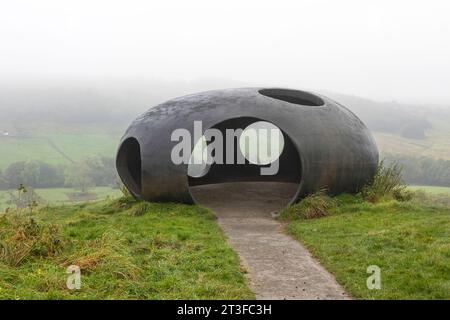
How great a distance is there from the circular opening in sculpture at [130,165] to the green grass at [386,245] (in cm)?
532

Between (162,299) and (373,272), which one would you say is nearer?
(162,299)

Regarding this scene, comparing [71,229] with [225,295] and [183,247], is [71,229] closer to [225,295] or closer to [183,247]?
[183,247]

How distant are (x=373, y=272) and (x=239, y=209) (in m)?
7.95

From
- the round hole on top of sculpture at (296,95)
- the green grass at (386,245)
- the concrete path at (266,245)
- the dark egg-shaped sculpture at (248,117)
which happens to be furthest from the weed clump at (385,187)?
the round hole on top of sculpture at (296,95)

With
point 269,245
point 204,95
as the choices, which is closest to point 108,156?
point 204,95

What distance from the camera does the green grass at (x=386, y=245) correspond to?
7.22 m

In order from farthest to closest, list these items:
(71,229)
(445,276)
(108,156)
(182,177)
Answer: (108,156)
(182,177)
(71,229)
(445,276)

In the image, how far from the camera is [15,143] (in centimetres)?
8819

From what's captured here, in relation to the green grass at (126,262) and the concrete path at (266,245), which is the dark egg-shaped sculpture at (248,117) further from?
the green grass at (126,262)

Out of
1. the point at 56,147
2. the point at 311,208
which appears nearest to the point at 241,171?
the point at 311,208

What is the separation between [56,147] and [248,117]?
7627 centimetres

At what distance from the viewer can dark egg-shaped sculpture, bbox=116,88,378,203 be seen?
47.3 ft

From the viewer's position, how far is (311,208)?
1370 centimetres

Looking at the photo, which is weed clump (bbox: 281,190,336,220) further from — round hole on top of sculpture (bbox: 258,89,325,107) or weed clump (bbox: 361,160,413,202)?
round hole on top of sculpture (bbox: 258,89,325,107)
